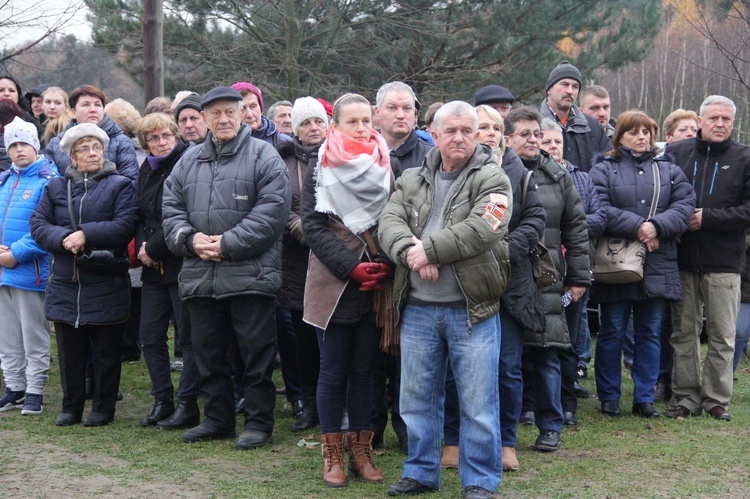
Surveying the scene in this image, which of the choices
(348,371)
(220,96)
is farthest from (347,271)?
(220,96)

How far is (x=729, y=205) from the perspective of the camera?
6.69 metres

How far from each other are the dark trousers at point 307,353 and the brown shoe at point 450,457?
1310 mm

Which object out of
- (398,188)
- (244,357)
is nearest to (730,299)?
(398,188)

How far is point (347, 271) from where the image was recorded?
5.02 meters

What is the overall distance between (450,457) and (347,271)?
53.3 inches

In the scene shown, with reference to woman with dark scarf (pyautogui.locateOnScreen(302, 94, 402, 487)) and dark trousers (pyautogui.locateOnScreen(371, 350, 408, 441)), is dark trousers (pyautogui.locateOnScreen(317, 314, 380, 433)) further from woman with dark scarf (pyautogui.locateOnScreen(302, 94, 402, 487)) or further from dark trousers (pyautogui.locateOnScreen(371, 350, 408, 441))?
dark trousers (pyautogui.locateOnScreen(371, 350, 408, 441))

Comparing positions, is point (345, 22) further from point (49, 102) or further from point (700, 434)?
point (700, 434)

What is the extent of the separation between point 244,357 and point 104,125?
263 centimetres

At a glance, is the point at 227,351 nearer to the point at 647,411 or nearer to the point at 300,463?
the point at 300,463

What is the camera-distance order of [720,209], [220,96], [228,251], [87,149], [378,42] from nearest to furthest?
[228,251]
[220,96]
[87,149]
[720,209]
[378,42]

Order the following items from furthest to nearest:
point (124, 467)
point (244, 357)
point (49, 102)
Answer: point (49, 102) < point (244, 357) < point (124, 467)

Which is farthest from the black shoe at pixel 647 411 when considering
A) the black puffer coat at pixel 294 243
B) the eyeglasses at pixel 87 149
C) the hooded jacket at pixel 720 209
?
the eyeglasses at pixel 87 149

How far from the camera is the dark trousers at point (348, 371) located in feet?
16.9

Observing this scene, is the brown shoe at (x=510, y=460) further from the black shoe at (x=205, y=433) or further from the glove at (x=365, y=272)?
the black shoe at (x=205, y=433)
